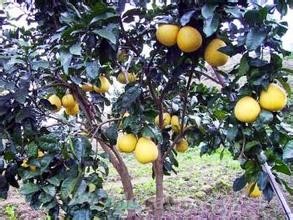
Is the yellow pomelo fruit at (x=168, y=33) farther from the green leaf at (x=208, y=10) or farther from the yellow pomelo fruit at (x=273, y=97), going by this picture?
the yellow pomelo fruit at (x=273, y=97)

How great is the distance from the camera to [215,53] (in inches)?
43.1

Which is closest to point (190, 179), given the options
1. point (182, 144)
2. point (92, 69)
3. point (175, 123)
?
point (182, 144)

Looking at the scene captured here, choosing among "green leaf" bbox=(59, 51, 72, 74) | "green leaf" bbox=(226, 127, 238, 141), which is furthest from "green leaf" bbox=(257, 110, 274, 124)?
"green leaf" bbox=(59, 51, 72, 74)

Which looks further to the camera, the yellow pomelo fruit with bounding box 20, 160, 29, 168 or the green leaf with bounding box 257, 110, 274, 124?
the yellow pomelo fruit with bounding box 20, 160, 29, 168

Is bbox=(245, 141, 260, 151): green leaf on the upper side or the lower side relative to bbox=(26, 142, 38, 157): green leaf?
lower

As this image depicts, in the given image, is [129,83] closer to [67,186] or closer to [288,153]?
[67,186]

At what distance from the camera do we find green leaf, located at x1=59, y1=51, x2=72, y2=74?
3.18ft

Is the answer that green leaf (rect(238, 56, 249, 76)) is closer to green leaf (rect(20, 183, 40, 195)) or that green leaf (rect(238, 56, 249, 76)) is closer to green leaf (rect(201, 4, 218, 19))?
green leaf (rect(201, 4, 218, 19))

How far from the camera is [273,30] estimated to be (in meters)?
0.95

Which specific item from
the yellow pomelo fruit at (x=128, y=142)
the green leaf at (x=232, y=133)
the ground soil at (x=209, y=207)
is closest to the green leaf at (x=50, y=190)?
Answer: the yellow pomelo fruit at (x=128, y=142)

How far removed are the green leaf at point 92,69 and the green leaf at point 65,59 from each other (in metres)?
0.07

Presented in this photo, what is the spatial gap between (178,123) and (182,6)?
2.02 feet

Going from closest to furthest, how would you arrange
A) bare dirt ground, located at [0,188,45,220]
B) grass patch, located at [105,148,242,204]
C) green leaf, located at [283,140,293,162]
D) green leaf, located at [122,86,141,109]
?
green leaf, located at [283,140,293,162]
green leaf, located at [122,86,141,109]
bare dirt ground, located at [0,188,45,220]
grass patch, located at [105,148,242,204]

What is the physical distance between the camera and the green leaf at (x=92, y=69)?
3.37 feet
